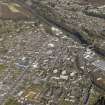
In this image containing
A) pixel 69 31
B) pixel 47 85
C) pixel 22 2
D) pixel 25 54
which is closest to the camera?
pixel 47 85

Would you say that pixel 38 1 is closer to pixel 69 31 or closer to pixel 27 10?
pixel 27 10

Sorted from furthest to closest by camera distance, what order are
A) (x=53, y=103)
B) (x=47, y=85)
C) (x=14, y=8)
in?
1. (x=14, y=8)
2. (x=47, y=85)
3. (x=53, y=103)

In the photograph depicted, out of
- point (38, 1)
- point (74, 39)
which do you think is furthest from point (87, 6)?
point (74, 39)

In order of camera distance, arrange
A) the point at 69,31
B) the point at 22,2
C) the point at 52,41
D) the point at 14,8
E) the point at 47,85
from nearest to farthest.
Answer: the point at 47,85, the point at 52,41, the point at 69,31, the point at 14,8, the point at 22,2

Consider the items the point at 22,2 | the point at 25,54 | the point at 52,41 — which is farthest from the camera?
the point at 22,2

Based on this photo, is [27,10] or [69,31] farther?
[27,10]

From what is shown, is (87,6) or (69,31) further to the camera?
(87,6)

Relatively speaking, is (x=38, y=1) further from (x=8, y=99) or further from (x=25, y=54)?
(x=8, y=99)

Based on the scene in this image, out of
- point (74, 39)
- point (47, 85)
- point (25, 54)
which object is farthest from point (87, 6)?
point (47, 85)
